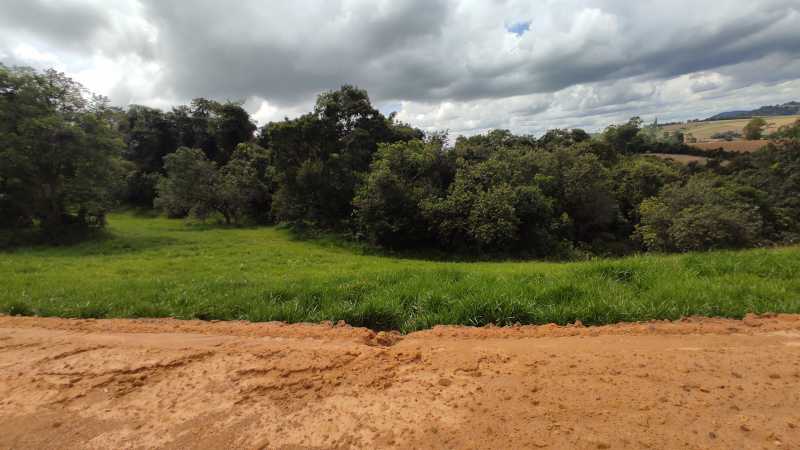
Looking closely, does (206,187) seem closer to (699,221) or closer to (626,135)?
(699,221)

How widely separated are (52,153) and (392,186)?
15.8 meters

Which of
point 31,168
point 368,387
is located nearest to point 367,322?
point 368,387

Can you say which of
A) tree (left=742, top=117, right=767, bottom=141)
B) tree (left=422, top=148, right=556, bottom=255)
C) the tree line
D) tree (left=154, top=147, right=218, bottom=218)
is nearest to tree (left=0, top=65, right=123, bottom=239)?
the tree line

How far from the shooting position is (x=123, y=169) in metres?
22.0

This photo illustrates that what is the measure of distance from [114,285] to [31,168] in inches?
614

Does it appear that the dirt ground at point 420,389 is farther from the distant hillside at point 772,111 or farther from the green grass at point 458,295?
the distant hillside at point 772,111

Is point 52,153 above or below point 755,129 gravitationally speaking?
above

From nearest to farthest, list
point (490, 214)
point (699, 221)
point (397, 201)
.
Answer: point (699, 221) → point (490, 214) → point (397, 201)

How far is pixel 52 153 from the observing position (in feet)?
61.4

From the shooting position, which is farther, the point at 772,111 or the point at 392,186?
the point at 772,111

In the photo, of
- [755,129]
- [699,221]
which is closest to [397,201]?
[699,221]

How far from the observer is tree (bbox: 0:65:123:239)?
59.1 feet

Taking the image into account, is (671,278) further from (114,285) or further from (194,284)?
(114,285)

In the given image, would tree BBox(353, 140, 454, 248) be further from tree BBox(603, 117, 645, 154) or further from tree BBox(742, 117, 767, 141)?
tree BBox(742, 117, 767, 141)
